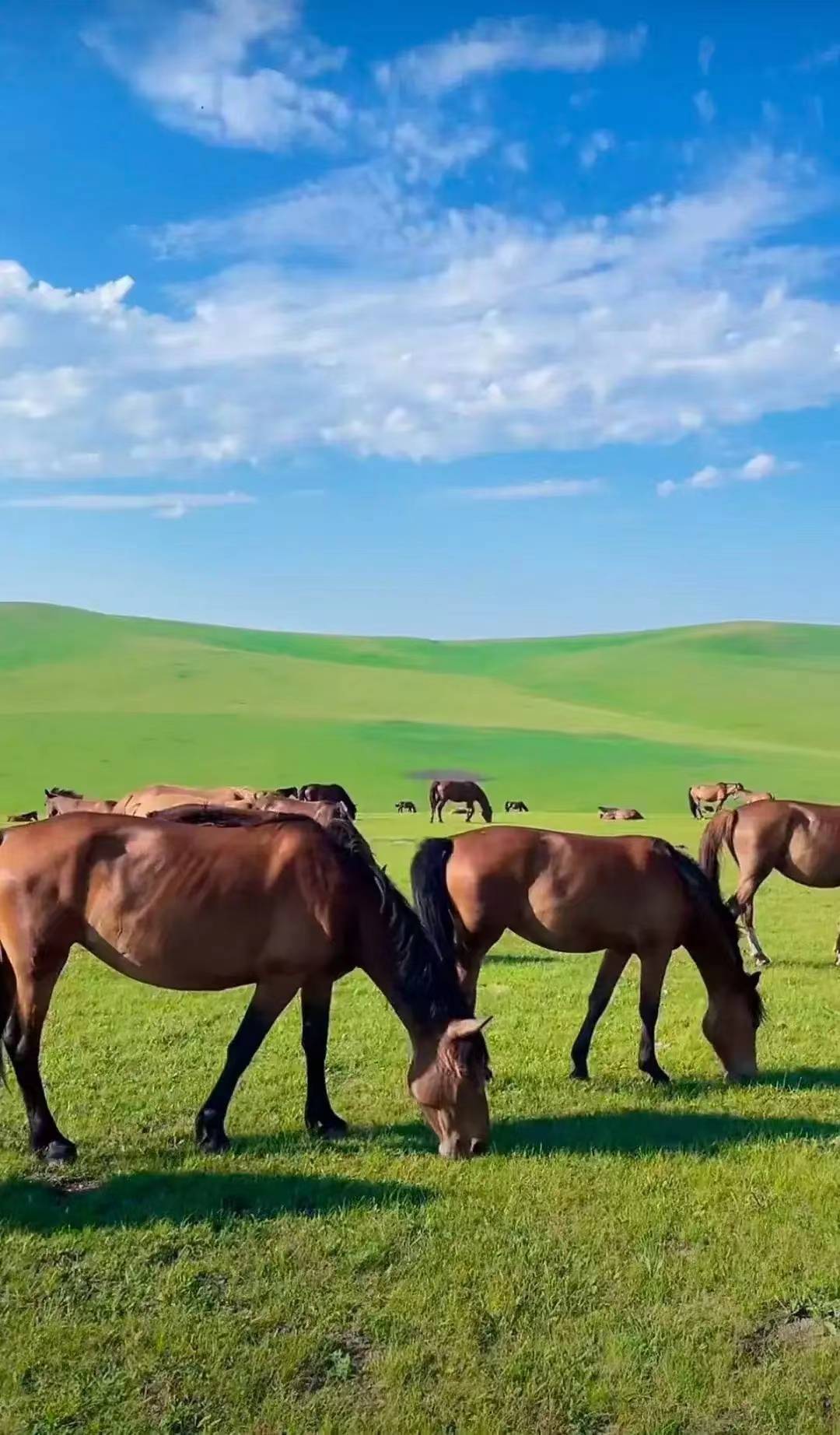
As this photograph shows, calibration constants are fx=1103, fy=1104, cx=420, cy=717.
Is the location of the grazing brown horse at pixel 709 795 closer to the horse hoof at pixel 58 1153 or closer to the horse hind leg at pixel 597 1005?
the horse hind leg at pixel 597 1005

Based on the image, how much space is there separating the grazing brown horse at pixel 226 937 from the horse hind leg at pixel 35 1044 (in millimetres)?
11

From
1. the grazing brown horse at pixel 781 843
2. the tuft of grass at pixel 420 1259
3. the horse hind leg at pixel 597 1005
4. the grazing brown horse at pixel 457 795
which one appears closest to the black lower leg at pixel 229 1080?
the tuft of grass at pixel 420 1259

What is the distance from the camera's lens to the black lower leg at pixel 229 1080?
7523 mm

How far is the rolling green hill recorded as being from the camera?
211ft

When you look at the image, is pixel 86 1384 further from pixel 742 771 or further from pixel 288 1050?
pixel 742 771

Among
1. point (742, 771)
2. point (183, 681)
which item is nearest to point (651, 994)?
point (742, 771)

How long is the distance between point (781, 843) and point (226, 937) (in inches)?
422

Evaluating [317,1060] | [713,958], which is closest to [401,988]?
[317,1060]

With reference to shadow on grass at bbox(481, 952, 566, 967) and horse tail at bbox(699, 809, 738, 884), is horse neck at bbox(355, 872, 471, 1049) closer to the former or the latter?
horse tail at bbox(699, 809, 738, 884)

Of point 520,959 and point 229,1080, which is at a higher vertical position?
point 229,1080

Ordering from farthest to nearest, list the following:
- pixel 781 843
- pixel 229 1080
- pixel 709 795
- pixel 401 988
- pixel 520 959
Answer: pixel 709 795
pixel 520 959
pixel 781 843
pixel 401 988
pixel 229 1080

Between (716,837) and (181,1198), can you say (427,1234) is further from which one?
(716,837)

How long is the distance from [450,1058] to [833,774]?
62.5 metres

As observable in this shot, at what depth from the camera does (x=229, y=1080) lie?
7613 mm
